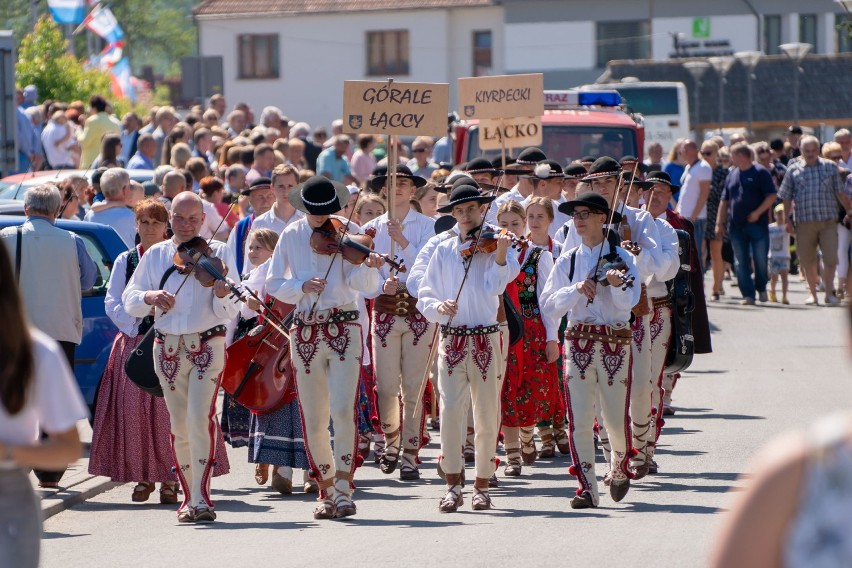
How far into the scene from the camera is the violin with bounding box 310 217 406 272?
29.9 feet

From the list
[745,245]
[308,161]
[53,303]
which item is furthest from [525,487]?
[308,161]

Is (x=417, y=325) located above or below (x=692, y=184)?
below

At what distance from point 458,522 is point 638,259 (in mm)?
2004

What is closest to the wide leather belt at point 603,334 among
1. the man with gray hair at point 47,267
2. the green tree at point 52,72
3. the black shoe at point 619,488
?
the black shoe at point 619,488

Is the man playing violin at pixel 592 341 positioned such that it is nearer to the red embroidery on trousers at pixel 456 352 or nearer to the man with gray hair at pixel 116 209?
the red embroidery on trousers at pixel 456 352

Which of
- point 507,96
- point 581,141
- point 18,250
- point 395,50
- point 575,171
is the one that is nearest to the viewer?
point 18,250

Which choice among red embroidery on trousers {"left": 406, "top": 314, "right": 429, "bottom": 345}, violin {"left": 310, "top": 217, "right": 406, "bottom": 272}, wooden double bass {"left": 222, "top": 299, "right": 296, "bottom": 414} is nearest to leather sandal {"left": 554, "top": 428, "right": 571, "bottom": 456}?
red embroidery on trousers {"left": 406, "top": 314, "right": 429, "bottom": 345}

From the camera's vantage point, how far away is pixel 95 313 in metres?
11.2

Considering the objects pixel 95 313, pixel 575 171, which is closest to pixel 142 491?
pixel 95 313

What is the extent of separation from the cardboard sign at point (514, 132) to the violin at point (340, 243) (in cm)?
572

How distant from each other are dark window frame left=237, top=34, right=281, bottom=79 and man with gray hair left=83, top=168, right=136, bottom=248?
5114 centimetres

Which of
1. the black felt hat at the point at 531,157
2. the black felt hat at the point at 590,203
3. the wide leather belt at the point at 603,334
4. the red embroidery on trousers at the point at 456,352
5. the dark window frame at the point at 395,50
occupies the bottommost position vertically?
the red embroidery on trousers at the point at 456,352

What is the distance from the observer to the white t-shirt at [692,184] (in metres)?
20.4

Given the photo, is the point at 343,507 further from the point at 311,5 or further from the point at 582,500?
the point at 311,5
